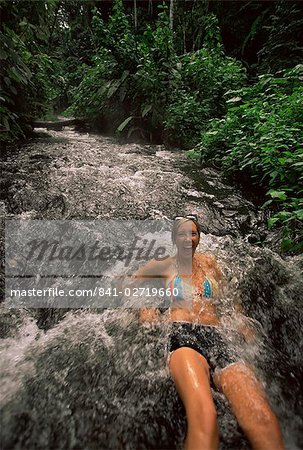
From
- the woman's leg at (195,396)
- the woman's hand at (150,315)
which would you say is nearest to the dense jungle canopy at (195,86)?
the woman's hand at (150,315)

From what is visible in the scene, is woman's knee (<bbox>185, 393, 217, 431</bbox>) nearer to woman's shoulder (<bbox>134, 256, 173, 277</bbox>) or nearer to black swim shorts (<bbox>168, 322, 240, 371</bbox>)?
black swim shorts (<bbox>168, 322, 240, 371</bbox>)

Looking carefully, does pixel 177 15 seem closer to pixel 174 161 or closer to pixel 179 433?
pixel 174 161

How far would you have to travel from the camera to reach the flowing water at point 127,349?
176 centimetres

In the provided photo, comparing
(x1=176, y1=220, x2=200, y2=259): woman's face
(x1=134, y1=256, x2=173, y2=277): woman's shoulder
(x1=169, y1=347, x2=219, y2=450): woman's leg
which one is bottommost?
(x1=169, y1=347, x2=219, y2=450): woman's leg

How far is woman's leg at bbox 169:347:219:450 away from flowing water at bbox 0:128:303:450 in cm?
19

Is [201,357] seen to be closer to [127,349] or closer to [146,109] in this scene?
[127,349]

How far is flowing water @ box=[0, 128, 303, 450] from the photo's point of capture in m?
1.76

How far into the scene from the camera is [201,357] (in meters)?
1.99

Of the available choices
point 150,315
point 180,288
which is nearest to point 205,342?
point 180,288

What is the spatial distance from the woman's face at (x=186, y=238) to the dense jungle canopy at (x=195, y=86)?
4.00 feet

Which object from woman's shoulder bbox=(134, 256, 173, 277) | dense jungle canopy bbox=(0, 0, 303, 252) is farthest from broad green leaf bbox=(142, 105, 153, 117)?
woman's shoulder bbox=(134, 256, 173, 277)

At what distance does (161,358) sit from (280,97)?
5.00 meters

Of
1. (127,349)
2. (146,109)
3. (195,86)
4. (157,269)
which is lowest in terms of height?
(127,349)

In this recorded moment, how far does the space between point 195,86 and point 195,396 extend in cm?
816
